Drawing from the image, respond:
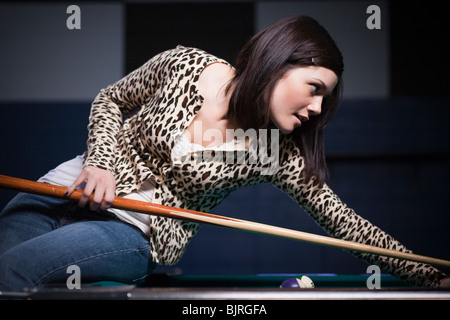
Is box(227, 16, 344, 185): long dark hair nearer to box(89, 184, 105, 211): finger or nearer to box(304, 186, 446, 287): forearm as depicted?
box(304, 186, 446, 287): forearm

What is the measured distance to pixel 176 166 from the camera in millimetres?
1340

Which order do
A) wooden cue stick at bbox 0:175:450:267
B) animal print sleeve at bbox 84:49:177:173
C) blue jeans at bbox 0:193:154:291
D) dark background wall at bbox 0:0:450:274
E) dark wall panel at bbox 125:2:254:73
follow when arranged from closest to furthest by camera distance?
blue jeans at bbox 0:193:154:291 < wooden cue stick at bbox 0:175:450:267 < animal print sleeve at bbox 84:49:177:173 < dark background wall at bbox 0:0:450:274 < dark wall panel at bbox 125:2:254:73

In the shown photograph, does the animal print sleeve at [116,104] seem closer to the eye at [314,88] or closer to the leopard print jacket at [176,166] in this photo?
the leopard print jacket at [176,166]

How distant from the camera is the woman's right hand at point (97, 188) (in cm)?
121

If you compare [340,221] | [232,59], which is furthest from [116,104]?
[232,59]

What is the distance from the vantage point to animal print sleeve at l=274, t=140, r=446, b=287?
4.67 feet

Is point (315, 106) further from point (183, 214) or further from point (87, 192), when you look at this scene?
point (87, 192)

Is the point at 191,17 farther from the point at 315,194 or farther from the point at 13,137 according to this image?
the point at 315,194

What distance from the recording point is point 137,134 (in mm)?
1442

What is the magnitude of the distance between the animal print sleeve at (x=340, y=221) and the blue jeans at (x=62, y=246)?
54 centimetres

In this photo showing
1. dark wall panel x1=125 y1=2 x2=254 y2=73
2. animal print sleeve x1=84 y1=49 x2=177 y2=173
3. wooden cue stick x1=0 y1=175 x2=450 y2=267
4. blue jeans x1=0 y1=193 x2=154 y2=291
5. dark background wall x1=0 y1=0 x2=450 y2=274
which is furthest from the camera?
dark wall panel x1=125 y1=2 x2=254 y2=73

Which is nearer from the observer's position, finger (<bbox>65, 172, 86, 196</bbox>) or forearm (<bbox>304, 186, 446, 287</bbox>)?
finger (<bbox>65, 172, 86, 196</bbox>)

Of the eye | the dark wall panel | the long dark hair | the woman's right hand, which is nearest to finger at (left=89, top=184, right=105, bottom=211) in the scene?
the woman's right hand
